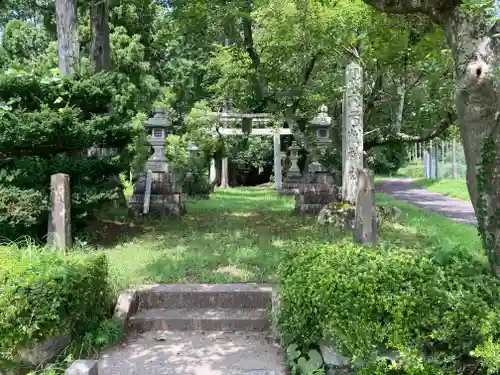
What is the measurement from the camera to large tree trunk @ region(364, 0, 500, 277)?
10.6 feet

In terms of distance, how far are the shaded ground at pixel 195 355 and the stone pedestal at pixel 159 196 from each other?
6.05m

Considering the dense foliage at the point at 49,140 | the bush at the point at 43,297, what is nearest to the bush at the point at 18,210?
the dense foliage at the point at 49,140

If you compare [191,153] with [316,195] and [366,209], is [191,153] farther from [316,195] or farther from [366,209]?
[366,209]

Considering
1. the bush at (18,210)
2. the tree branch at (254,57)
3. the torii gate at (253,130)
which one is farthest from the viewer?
the torii gate at (253,130)

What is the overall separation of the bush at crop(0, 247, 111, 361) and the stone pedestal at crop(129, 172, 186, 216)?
617 centimetres

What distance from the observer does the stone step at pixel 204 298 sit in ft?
16.0

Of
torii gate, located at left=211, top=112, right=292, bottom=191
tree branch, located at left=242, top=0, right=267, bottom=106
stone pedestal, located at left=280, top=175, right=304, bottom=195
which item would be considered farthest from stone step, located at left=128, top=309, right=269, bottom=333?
stone pedestal, located at left=280, top=175, right=304, bottom=195

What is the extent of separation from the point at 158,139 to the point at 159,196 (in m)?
1.46

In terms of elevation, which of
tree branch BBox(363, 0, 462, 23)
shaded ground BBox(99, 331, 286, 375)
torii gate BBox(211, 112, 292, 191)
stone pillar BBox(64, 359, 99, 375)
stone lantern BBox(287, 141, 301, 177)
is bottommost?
shaded ground BBox(99, 331, 286, 375)

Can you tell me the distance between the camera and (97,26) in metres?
10.5

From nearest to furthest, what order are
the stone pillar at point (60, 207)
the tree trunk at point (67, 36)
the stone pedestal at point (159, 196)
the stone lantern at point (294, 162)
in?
the stone pillar at point (60, 207)
the tree trunk at point (67, 36)
the stone pedestal at point (159, 196)
the stone lantern at point (294, 162)

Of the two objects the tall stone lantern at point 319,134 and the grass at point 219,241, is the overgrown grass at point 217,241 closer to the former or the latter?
the grass at point 219,241

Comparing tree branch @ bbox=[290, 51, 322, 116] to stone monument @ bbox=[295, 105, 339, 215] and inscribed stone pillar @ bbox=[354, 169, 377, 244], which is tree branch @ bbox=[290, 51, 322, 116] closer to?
stone monument @ bbox=[295, 105, 339, 215]

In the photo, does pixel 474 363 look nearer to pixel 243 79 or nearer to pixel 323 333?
pixel 323 333
